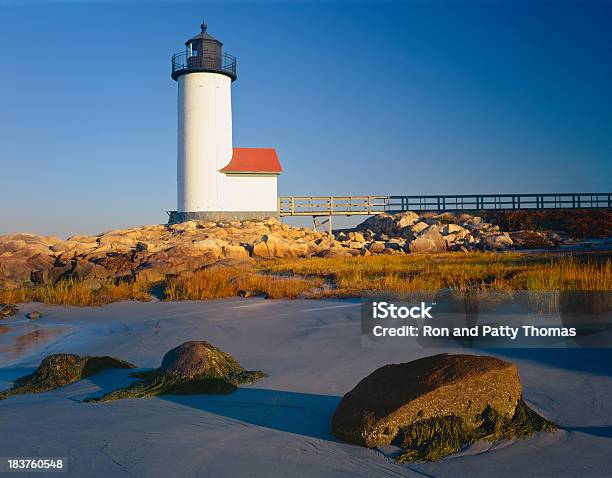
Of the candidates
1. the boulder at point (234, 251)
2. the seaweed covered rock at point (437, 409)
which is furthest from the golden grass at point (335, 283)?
the seaweed covered rock at point (437, 409)

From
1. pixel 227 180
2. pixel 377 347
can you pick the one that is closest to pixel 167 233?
pixel 227 180

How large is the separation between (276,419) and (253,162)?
29.9m

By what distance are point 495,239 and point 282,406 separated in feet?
78.3

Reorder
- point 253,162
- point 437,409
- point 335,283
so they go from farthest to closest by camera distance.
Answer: point 253,162 < point 335,283 < point 437,409

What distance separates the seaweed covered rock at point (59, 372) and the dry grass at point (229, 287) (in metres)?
5.85

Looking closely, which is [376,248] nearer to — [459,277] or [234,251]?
[234,251]

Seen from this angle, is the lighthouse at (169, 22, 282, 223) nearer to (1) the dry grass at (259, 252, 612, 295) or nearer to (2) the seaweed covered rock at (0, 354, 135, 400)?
(1) the dry grass at (259, 252, 612, 295)

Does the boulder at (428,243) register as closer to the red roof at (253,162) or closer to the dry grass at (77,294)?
the red roof at (253,162)

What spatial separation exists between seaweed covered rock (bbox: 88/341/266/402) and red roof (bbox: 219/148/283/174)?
1063 inches

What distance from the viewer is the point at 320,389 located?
605cm

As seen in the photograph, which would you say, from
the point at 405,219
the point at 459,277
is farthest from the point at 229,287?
the point at 405,219

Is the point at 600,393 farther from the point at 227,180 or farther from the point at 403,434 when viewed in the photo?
the point at 227,180

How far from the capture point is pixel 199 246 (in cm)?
2109

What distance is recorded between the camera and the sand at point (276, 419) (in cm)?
420
